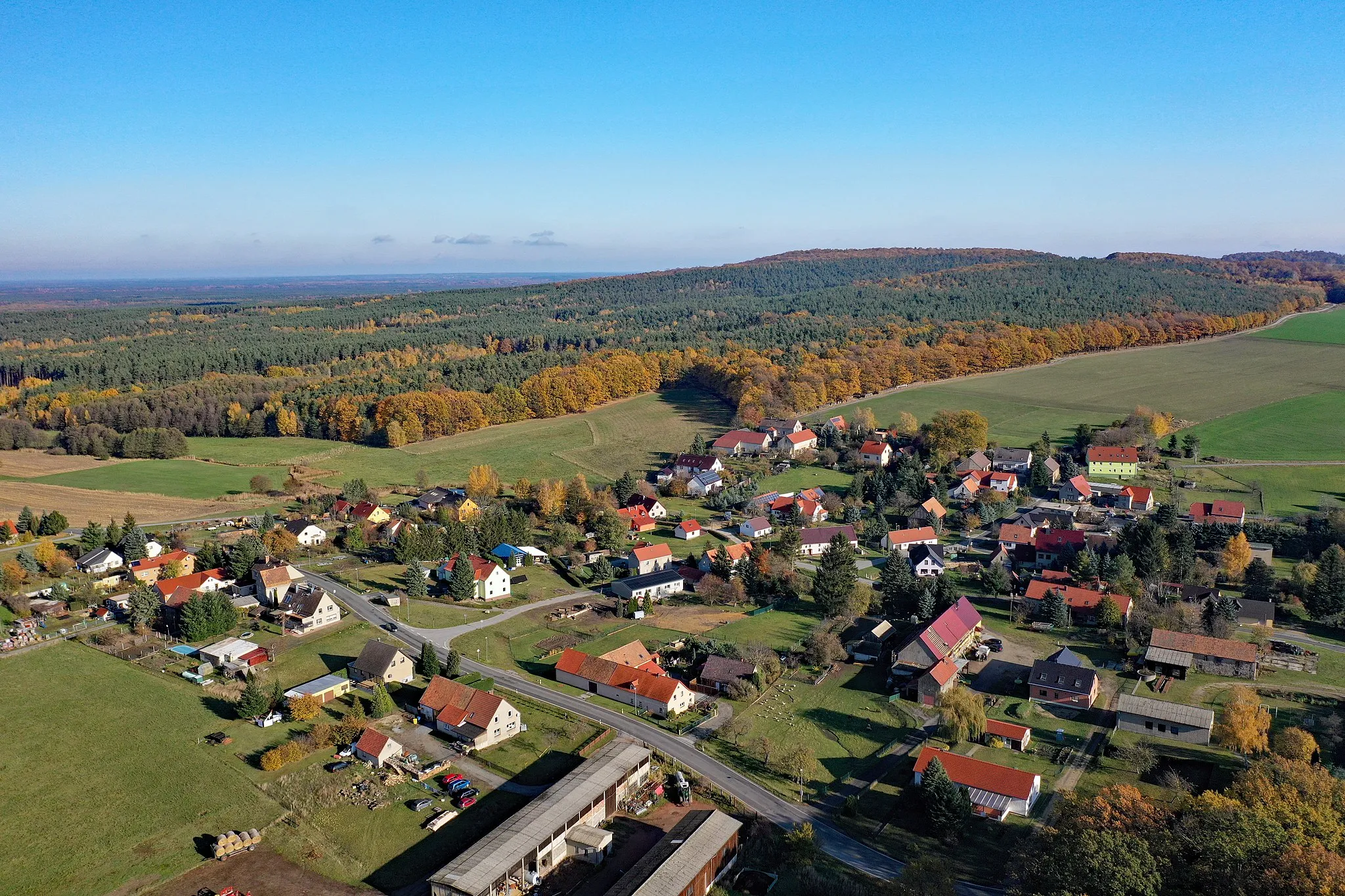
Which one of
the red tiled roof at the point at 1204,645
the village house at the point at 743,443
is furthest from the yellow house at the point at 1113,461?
the red tiled roof at the point at 1204,645

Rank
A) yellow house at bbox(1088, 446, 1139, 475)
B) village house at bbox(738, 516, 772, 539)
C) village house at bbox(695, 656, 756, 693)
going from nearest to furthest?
1. village house at bbox(695, 656, 756, 693)
2. village house at bbox(738, 516, 772, 539)
3. yellow house at bbox(1088, 446, 1139, 475)

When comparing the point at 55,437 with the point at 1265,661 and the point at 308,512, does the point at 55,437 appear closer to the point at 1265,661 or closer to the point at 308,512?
the point at 308,512

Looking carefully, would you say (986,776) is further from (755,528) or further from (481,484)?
(481,484)

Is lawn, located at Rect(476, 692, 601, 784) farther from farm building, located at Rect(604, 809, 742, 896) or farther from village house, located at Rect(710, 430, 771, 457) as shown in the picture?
village house, located at Rect(710, 430, 771, 457)

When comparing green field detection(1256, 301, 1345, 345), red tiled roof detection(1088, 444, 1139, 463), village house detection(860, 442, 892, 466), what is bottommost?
village house detection(860, 442, 892, 466)

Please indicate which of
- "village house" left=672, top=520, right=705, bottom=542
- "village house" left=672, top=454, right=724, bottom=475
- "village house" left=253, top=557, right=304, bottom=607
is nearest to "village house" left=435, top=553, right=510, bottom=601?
"village house" left=253, top=557, right=304, bottom=607

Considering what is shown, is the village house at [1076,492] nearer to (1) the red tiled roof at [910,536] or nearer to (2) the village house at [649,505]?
(1) the red tiled roof at [910,536]

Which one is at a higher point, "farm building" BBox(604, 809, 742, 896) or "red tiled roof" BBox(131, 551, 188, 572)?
"red tiled roof" BBox(131, 551, 188, 572)
